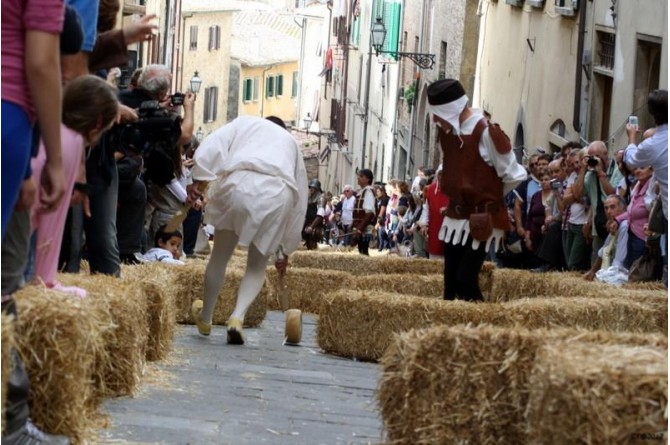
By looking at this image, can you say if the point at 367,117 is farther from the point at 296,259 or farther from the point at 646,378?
the point at 646,378

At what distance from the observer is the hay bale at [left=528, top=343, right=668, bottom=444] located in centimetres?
530

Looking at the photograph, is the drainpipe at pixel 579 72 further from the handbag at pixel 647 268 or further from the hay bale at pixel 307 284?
the handbag at pixel 647 268

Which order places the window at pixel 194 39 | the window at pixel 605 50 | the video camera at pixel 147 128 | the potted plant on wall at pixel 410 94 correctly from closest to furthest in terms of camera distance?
the video camera at pixel 147 128, the window at pixel 605 50, the potted plant on wall at pixel 410 94, the window at pixel 194 39

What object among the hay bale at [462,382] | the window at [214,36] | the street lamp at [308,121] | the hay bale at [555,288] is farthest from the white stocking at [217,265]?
the window at [214,36]

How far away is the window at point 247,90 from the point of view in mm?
91438

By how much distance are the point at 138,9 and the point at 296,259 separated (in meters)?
16.7

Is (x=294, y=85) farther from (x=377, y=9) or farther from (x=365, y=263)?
(x=365, y=263)

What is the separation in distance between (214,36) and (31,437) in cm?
7899

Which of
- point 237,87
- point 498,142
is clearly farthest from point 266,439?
point 237,87

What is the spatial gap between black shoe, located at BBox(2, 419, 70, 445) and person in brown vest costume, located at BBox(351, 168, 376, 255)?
2484cm

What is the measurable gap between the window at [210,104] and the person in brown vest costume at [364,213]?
172ft

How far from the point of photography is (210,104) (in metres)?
84.8

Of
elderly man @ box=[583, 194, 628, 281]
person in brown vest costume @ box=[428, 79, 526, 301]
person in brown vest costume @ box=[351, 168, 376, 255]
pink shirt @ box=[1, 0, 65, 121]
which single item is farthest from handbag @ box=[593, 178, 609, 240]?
person in brown vest costume @ box=[351, 168, 376, 255]

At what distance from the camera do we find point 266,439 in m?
7.34
